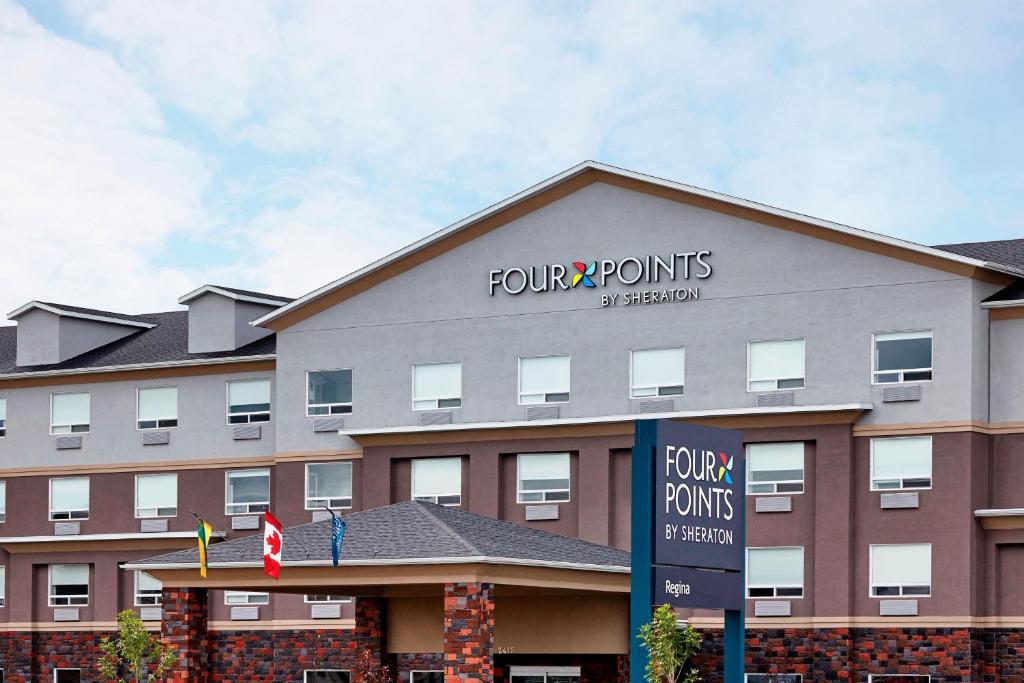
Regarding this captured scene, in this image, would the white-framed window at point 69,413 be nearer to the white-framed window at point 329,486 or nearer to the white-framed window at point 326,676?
the white-framed window at point 329,486

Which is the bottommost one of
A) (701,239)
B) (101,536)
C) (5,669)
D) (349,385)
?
(5,669)

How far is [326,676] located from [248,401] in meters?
7.92

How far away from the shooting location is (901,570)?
125 ft

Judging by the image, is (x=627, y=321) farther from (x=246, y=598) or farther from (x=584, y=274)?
(x=246, y=598)

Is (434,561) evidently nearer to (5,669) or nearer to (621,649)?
(621,649)

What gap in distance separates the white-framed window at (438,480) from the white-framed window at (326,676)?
16.5 ft

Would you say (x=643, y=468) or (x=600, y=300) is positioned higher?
(x=600, y=300)

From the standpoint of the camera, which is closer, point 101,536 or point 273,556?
point 273,556

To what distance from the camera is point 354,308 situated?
4472cm

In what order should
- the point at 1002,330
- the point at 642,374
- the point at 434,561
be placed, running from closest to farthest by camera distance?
the point at 434,561
the point at 1002,330
the point at 642,374

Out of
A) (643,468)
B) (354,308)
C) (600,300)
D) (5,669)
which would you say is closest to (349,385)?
(354,308)

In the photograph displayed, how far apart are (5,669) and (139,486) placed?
6.64 metres

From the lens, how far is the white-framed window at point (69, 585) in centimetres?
4859

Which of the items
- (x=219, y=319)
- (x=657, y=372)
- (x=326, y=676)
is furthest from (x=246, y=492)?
(x=657, y=372)
